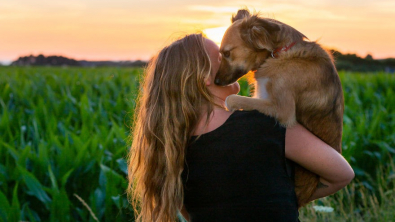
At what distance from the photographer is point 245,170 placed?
79.0 inches

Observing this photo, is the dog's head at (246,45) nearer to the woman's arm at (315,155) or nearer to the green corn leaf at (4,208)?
the woman's arm at (315,155)

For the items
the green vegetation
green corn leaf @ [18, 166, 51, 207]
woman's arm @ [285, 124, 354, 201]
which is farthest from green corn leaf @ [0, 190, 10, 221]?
woman's arm @ [285, 124, 354, 201]

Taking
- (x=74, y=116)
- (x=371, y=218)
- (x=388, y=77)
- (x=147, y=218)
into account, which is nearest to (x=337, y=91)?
(x=147, y=218)

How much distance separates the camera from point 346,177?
7.75ft

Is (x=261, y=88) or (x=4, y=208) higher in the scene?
(x=261, y=88)

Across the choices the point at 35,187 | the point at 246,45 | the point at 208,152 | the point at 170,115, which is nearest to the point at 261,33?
the point at 246,45

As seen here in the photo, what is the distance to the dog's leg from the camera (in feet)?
8.00

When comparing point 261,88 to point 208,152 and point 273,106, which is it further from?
point 208,152

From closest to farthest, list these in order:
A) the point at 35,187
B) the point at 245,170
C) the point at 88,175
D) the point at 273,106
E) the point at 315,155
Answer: the point at 245,170 → the point at 315,155 → the point at 273,106 → the point at 35,187 → the point at 88,175

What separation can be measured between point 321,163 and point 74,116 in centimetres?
572

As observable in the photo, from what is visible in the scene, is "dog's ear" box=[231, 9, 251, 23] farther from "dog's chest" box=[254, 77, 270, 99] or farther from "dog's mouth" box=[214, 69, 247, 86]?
"dog's chest" box=[254, 77, 270, 99]

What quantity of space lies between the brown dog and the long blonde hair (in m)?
0.31

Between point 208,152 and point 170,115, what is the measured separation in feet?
1.30

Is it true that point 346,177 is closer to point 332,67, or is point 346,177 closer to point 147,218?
point 332,67
